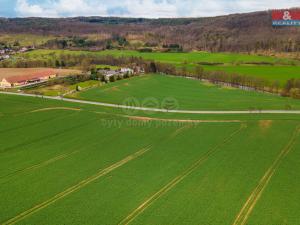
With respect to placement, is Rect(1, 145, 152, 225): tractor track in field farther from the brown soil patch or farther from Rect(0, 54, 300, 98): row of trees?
Rect(0, 54, 300, 98): row of trees

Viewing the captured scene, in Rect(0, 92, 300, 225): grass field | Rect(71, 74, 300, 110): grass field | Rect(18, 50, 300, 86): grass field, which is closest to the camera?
Rect(0, 92, 300, 225): grass field

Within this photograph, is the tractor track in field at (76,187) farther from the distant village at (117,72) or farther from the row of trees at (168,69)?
the distant village at (117,72)

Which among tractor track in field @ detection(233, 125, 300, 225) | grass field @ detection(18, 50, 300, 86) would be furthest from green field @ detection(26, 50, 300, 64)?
tractor track in field @ detection(233, 125, 300, 225)

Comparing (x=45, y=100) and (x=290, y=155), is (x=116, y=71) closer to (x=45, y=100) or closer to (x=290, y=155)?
(x=45, y=100)

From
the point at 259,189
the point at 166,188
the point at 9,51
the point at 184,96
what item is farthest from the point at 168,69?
the point at 9,51

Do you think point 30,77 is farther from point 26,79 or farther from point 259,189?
point 259,189

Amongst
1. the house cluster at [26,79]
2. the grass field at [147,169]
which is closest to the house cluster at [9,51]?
the house cluster at [26,79]
